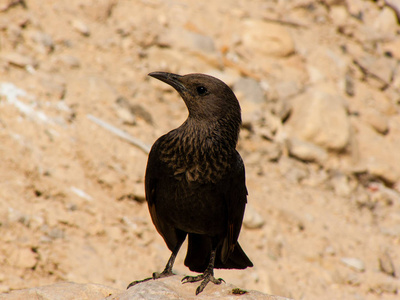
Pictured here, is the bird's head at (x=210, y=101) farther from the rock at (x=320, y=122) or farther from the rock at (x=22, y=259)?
the rock at (x=320, y=122)

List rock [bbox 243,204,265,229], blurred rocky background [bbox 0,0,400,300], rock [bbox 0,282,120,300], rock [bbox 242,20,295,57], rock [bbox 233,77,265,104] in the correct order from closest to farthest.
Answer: rock [bbox 0,282,120,300], blurred rocky background [bbox 0,0,400,300], rock [bbox 243,204,265,229], rock [bbox 233,77,265,104], rock [bbox 242,20,295,57]

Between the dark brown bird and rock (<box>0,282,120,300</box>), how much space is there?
1.65 ft

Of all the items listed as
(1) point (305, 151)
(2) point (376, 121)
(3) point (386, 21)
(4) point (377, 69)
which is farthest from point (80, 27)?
→ (3) point (386, 21)

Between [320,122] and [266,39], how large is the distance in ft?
8.44

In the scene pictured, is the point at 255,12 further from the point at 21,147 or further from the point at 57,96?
the point at 21,147

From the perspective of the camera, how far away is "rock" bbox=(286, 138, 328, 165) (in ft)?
30.3

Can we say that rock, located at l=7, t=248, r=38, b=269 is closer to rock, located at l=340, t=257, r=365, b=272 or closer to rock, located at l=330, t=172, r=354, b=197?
rock, located at l=340, t=257, r=365, b=272

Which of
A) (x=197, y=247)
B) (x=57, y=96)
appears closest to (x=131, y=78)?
(x=57, y=96)

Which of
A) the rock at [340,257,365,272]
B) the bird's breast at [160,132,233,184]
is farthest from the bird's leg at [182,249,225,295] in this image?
the rock at [340,257,365,272]

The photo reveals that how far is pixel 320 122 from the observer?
370 inches

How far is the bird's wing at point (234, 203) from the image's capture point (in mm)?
4406

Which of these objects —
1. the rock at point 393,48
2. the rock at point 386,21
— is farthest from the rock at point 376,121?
the rock at point 386,21

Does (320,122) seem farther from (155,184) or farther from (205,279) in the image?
(205,279)

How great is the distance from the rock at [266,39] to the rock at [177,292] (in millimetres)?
7432
